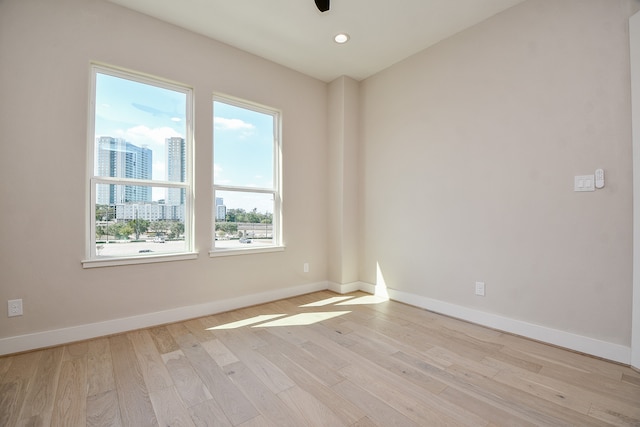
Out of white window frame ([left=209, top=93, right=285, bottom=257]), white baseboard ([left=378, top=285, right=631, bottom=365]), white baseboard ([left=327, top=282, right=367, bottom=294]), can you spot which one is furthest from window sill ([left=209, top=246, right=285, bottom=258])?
white baseboard ([left=378, top=285, right=631, bottom=365])

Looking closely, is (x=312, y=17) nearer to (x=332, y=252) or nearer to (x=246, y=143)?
(x=246, y=143)

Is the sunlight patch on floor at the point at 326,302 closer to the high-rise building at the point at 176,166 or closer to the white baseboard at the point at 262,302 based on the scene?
the white baseboard at the point at 262,302

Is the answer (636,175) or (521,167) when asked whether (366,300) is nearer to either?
(521,167)

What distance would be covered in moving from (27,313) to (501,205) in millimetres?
4145

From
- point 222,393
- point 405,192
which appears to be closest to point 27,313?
point 222,393

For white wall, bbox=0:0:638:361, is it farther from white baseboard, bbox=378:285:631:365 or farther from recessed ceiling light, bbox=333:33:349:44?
recessed ceiling light, bbox=333:33:349:44

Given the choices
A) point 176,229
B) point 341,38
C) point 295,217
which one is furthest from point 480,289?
point 176,229

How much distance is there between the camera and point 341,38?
10.4ft

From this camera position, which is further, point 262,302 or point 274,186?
point 274,186

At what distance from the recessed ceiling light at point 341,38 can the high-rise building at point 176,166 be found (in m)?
2.00

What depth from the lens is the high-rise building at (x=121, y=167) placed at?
2649 mm

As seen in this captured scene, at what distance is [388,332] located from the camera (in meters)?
2.71

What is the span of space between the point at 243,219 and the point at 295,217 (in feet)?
2.32

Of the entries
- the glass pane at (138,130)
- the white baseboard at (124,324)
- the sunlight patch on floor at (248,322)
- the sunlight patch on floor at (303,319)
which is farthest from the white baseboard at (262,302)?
the glass pane at (138,130)
